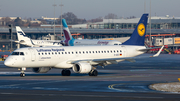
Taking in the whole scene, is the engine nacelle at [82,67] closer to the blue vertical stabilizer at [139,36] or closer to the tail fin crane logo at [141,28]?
the blue vertical stabilizer at [139,36]

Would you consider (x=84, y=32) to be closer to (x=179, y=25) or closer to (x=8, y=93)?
(x=179, y=25)

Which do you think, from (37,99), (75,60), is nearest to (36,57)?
(75,60)

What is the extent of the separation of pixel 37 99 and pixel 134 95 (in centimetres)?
676

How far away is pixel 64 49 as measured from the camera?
4097 centimetres

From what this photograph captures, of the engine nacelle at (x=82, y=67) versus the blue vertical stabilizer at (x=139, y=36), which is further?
the blue vertical stabilizer at (x=139, y=36)

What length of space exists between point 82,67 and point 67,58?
9.60 feet

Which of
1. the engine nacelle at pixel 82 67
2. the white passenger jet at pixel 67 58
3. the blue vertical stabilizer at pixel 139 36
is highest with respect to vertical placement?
the blue vertical stabilizer at pixel 139 36

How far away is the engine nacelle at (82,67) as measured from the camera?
38406 mm

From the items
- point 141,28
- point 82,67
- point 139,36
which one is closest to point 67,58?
point 82,67

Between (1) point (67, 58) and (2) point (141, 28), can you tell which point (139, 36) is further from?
(1) point (67, 58)

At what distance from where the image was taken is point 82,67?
126ft

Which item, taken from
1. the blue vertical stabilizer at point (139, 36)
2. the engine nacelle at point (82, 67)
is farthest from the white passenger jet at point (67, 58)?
the blue vertical stabilizer at point (139, 36)

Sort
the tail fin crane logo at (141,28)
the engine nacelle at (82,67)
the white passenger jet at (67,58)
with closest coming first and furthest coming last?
the white passenger jet at (67,58)
the engine nacelle at (82,67)
the tail fin crane logo at (141,28)

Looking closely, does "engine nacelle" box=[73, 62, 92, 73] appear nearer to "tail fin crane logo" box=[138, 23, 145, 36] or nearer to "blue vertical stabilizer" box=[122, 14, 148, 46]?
Answer: "blue vertical stabilizer" box=[122, 14, 148, 46]
